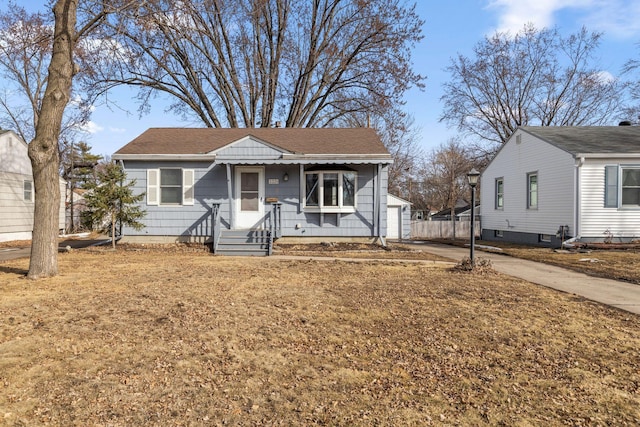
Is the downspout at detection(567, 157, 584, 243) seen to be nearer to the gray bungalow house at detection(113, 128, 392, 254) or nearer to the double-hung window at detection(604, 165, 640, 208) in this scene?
the double-hung window at detection(604, 165, 640, 208)

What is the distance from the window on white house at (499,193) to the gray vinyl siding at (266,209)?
8.74 m

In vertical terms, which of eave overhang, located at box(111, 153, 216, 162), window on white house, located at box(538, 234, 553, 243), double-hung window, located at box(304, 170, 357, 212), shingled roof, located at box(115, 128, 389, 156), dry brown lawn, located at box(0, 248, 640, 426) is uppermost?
shingled roof, located at box(115, 128, 389, 156)

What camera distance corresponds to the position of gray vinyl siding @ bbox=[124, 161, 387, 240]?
1291 cm

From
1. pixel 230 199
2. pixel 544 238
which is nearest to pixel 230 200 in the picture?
pixel 230 199

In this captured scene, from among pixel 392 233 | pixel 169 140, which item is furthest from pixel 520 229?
pixel 169 140

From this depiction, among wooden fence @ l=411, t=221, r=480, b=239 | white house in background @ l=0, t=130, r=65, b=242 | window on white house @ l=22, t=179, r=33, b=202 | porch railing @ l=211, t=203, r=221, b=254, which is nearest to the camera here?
porch railing @ l=211, t=203, r=221, b=254

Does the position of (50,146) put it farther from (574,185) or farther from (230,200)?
(574,185)

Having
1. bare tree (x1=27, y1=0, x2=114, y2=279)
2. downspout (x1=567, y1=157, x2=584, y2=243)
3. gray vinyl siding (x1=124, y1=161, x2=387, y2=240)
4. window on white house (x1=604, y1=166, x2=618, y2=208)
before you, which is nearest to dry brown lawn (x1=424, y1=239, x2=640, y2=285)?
downspout (x1=567, y1=157, x2=584, y2=243)

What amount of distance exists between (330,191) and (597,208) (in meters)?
9.23

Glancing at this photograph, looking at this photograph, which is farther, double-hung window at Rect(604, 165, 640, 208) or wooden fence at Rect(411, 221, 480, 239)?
wooden fence at Rect(411, 221, 480, 239)

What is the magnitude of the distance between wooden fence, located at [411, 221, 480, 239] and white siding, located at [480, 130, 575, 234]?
402cm

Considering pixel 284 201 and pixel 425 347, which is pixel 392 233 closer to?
pixel 284 201

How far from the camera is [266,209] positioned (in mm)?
13000

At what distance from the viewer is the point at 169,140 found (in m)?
14.2
